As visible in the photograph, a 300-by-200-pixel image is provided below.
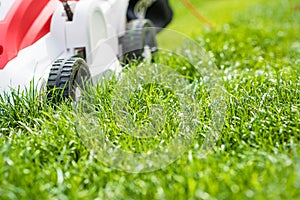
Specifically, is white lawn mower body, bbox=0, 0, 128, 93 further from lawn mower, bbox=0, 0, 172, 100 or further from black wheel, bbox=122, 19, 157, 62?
black wheel, bbox=122, 19, 157, 62

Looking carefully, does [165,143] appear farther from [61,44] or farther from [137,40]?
[137,40]

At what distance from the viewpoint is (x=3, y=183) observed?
190 centimetres

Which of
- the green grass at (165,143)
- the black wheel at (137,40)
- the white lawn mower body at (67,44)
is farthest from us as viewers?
the black wheel at (137,40)

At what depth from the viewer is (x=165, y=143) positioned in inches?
88.8

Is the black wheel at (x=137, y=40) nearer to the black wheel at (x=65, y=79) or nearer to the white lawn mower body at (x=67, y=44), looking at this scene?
the white lawn mower body at (x=67, y=44)

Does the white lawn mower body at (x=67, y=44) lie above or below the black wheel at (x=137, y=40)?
above

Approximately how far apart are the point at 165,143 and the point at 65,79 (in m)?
0.63

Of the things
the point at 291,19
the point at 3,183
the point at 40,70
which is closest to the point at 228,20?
the point at 291,19

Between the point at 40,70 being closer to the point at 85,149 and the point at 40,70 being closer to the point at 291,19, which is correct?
the point at 85,149

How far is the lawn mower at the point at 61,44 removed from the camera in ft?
8.50

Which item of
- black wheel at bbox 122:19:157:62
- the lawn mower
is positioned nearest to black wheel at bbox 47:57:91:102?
the lawn mower

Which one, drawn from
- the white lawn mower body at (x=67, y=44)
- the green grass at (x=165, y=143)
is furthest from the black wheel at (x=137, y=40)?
the green grass at (x=165, y=143)

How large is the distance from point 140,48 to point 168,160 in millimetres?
1678

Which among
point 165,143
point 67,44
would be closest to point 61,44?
point 67,44
